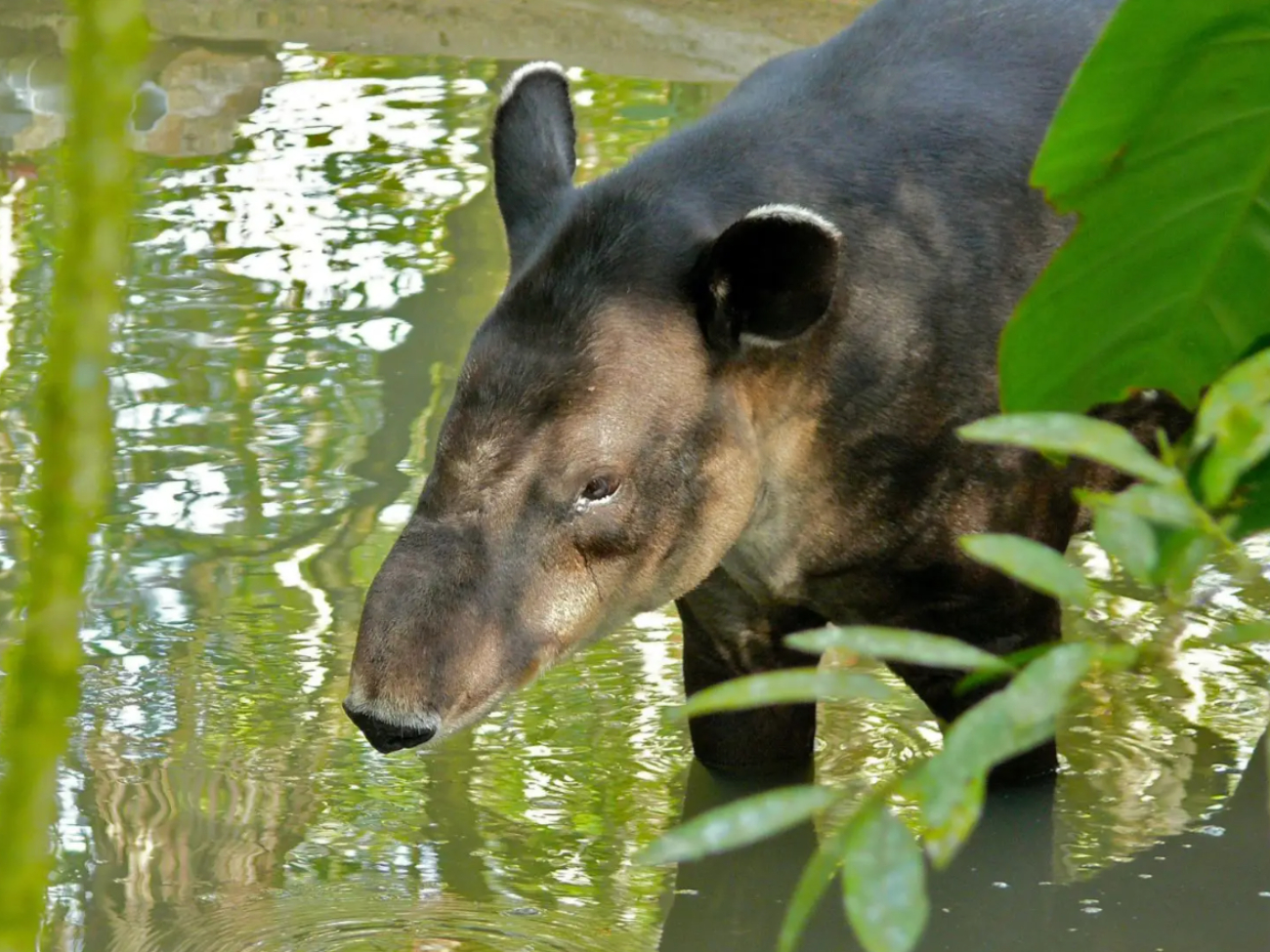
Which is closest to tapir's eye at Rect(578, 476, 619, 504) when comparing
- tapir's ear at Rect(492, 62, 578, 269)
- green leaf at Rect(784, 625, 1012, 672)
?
tapir's ear at Rect(492, 62, 578, 269)

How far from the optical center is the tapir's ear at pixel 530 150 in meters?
4.22

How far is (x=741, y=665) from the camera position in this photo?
4.65m

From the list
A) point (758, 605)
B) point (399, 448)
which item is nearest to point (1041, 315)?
point (758, 605)

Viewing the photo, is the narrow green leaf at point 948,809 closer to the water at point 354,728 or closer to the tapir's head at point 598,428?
the tapir's head at point 598,428

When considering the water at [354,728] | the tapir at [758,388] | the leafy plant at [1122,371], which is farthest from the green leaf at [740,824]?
the water at [354,728]

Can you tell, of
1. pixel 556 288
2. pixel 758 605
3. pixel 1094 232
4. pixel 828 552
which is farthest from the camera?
pixel 758 605

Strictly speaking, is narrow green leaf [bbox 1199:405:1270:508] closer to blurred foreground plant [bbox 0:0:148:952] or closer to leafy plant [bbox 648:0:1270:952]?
leafy plant [bbox 648:0:1270:952]

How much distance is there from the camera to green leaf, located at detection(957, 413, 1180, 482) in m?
1.06

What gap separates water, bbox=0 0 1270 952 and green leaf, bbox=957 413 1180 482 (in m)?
3.13

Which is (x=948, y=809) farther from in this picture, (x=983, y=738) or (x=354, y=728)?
(x=354, y=728)

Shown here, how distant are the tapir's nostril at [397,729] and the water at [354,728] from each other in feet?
2.62

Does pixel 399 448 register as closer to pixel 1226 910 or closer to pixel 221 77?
pixel 1226 910

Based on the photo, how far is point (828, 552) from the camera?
4.29 m

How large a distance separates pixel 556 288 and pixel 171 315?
4390 mm
